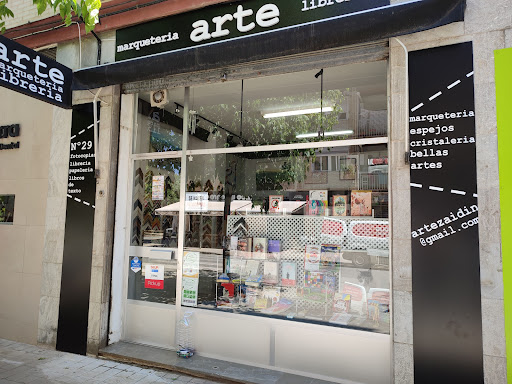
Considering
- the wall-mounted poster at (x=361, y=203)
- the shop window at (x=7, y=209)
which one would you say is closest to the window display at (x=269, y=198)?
the wall-mounted poster at (x=361, y=203)

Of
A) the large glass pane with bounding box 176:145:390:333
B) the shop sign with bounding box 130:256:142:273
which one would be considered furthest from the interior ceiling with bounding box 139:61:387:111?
the shop sign with bounding box 130:256:142:273

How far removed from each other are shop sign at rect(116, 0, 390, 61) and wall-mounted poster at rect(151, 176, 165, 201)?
1709 millimetres

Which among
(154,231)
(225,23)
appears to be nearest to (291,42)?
(225,23)

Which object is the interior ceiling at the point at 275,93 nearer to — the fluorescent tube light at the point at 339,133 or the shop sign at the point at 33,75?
the fluorescent tube light at the point at 339,133

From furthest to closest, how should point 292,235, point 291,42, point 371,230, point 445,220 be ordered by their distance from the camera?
point 292,235 → point 371,230 → point 291,42 → point 445,220

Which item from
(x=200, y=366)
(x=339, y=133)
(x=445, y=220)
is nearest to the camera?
(x=445, y=220)

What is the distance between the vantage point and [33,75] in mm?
4324

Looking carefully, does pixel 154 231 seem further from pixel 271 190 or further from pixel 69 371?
pixel 69 371

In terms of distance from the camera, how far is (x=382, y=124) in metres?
4.20

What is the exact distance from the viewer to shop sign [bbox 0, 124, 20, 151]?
5723 mm

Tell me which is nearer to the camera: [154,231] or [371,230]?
[371,230]

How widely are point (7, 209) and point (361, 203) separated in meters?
5.36

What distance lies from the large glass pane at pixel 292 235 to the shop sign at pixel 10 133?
9.52 feet

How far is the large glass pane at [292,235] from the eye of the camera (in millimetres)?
4285
